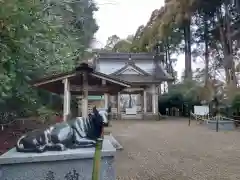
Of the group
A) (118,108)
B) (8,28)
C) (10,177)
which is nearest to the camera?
(8,28)

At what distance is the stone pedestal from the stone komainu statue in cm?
9

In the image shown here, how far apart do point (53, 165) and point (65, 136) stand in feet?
1.36

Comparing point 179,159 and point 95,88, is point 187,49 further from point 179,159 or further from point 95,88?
point 179,159

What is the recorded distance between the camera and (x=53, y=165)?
355 cm

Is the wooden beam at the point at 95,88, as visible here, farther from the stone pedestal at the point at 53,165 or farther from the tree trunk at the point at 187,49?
the tree trunk at the point at 187,49

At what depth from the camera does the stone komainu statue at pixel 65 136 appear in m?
3.61

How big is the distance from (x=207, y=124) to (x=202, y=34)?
422 inches

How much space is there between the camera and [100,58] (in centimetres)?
2262

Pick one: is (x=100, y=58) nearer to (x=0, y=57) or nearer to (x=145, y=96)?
(x=145, y=96)

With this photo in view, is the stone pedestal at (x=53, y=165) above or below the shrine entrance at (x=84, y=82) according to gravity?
below

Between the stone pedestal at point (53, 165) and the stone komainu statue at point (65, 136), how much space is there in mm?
94

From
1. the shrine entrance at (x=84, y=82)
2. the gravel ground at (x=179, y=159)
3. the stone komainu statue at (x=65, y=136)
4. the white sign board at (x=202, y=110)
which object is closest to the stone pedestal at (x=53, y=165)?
the stone komainu statue at (x=65, y=136)

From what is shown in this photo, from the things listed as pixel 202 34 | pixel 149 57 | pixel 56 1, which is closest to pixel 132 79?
pixel 149 57

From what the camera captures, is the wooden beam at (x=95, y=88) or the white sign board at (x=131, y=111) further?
the white sign board at (x=131, y=111)
